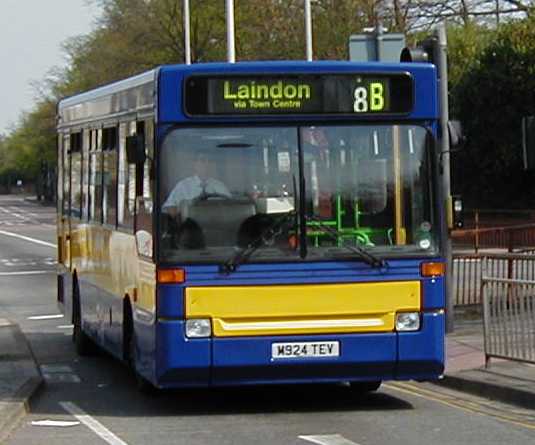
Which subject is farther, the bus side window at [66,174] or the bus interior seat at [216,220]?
the bus side window at [66,174]

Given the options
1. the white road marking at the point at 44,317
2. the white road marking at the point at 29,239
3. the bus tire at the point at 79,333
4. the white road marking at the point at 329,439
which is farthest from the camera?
the white road marking at the point at 29,239

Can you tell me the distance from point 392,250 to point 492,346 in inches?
121

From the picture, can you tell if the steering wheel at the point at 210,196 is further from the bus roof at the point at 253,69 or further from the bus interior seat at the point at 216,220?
the bus roof at the point at 253,69

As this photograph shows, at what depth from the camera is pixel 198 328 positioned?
12461 millimetres

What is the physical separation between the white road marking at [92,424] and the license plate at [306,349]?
59.3 inches

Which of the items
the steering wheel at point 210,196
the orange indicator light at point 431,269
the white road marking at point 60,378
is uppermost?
the steering wheel at point 210,196

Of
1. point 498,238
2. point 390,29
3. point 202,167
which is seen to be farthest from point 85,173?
point 390,29

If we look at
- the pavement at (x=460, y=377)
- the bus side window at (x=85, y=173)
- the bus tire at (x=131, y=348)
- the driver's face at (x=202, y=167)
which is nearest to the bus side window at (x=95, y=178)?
the bus side window at (x=85, y=173)

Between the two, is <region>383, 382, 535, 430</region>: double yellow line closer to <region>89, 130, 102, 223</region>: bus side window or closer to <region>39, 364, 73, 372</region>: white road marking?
<region>89, 130, 102, 223</region>: bus side window

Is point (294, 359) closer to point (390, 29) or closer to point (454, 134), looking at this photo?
point (454, 134)

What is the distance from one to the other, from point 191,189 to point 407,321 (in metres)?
2.10

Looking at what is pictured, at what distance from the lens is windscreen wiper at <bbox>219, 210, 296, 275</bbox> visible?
40.9ft

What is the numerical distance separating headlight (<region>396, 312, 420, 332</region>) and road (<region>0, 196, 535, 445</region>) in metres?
0.75

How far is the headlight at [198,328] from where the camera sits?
12453 millimetres
